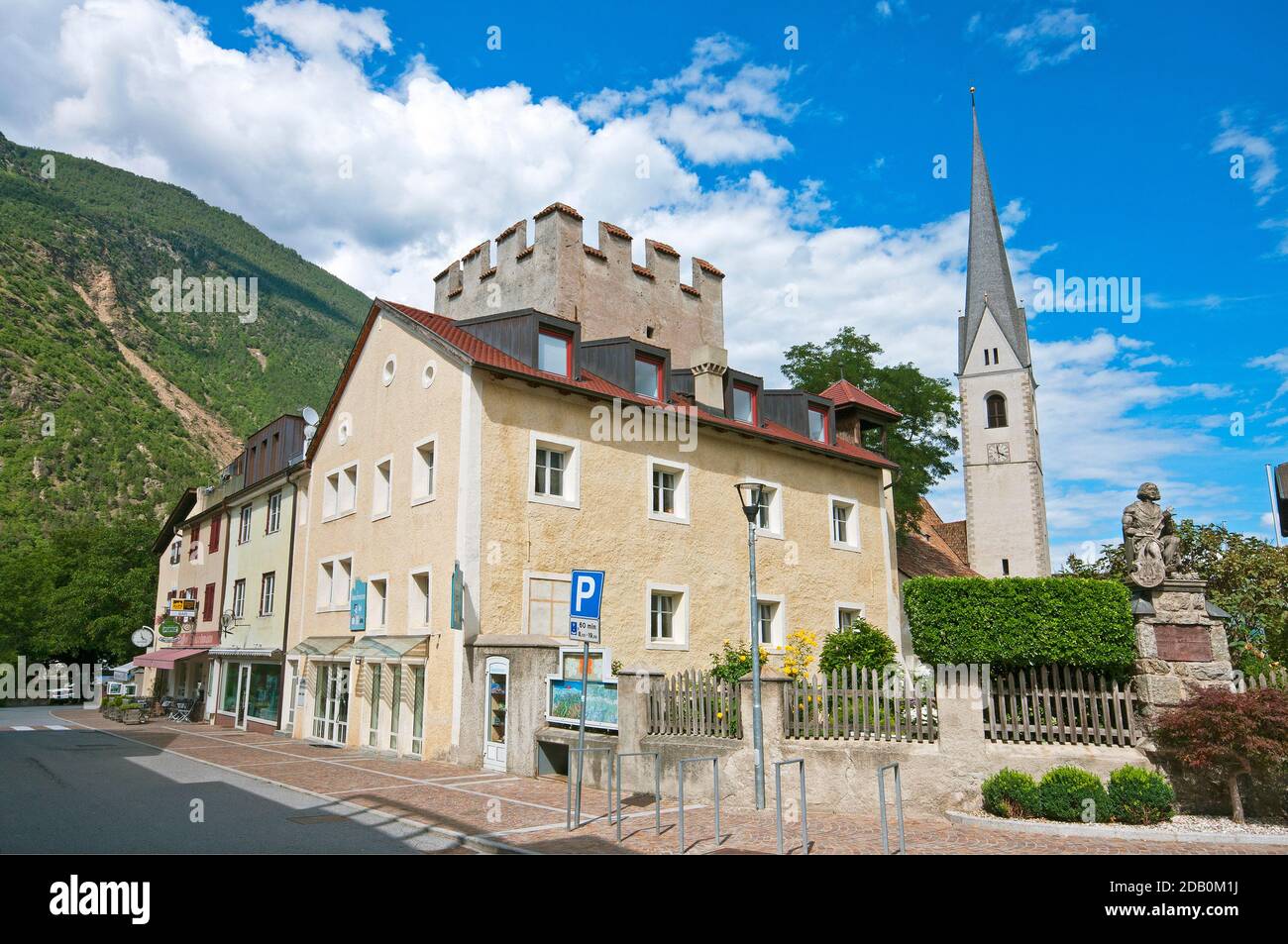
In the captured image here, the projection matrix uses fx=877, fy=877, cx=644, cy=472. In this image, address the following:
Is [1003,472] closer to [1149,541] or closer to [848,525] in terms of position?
[848,525]

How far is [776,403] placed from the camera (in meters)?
27.1

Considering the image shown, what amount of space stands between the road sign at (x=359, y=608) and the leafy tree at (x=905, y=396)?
1898 cm

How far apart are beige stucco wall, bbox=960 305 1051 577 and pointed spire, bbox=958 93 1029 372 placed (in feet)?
2.05

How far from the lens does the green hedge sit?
17.0 meters

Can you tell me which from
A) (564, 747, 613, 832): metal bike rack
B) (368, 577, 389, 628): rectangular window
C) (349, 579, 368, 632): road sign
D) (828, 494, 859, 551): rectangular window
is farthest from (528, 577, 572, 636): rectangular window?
(828, 494, 859, 551): rectangular window

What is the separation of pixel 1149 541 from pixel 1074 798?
4.31m

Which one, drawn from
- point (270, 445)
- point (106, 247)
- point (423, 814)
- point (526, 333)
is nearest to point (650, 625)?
point (526, 333)

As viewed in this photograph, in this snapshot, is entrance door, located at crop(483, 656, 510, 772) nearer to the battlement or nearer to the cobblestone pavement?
the cobblestone pavement
